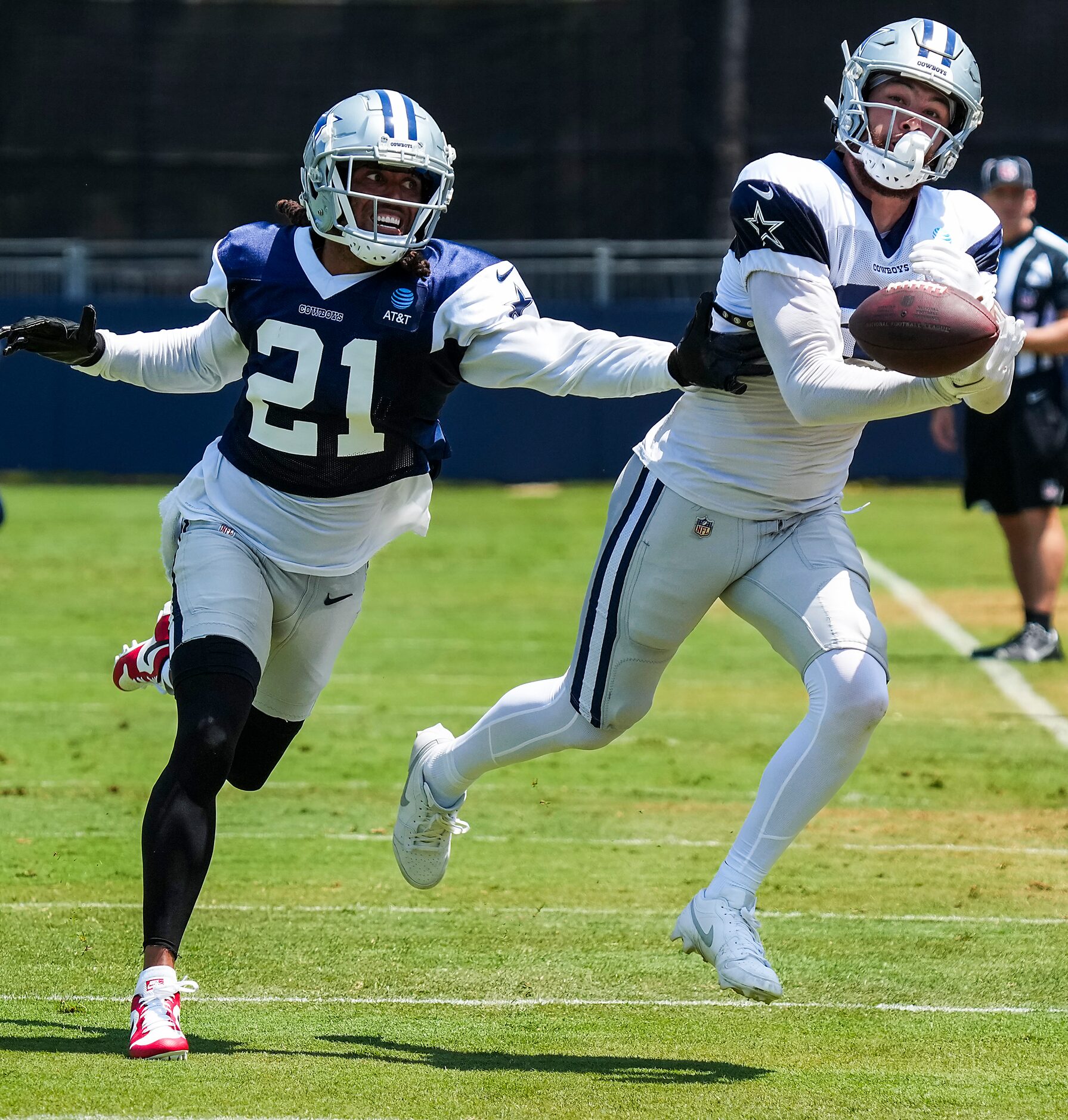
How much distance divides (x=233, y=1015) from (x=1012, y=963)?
189 cm

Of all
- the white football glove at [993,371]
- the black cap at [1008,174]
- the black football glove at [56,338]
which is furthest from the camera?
the black cap at [1008,174]

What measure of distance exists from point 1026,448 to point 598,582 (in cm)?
544

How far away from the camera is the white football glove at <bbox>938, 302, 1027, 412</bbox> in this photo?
3963mm

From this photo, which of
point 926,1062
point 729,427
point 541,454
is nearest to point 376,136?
point 729,427

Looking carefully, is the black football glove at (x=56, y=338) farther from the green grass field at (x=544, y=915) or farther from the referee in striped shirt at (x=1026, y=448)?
the referee in striped shirt at (x=1026, y=448)

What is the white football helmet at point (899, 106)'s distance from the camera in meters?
4.18

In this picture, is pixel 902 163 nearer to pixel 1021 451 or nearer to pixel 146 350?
pixel 146 350

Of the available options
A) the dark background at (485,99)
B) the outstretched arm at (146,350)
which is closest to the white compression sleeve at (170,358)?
the outstretched arm at (146,350)

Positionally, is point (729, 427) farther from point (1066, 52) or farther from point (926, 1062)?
point (1066, 52)

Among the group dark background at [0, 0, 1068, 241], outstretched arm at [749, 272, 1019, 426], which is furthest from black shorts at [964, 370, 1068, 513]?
dark background at [0, 0, 1068, 241]

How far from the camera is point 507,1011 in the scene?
4.23 metres

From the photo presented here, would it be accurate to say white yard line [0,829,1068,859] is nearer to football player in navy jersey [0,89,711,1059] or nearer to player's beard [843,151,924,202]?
football player in navy jersey [0,89,711,1059]

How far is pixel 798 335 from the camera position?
13.2 feet

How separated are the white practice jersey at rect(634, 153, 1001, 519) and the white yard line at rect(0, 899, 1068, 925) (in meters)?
1.32
